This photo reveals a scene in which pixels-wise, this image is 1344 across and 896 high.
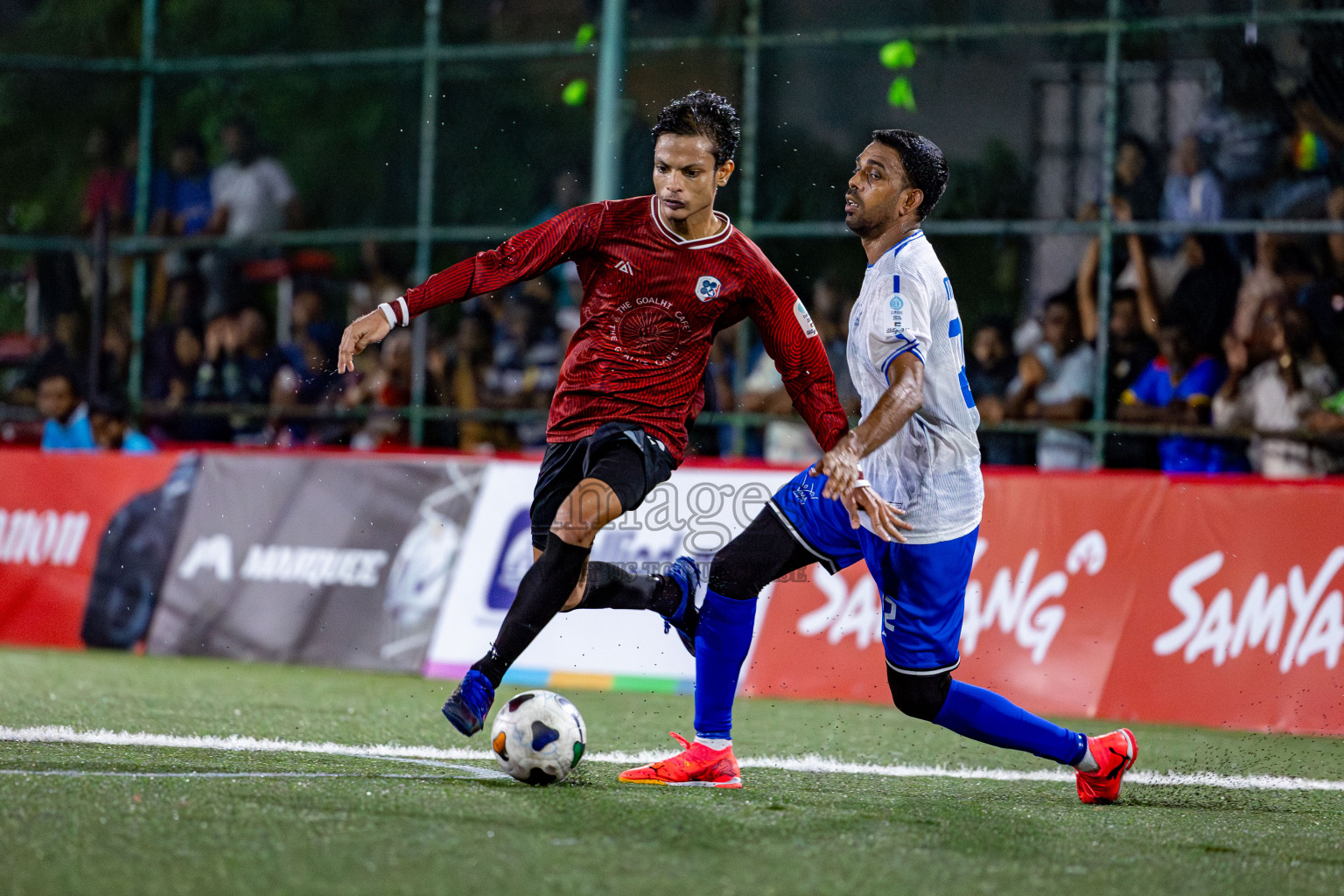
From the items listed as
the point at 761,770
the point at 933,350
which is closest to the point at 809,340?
the point at 933,350

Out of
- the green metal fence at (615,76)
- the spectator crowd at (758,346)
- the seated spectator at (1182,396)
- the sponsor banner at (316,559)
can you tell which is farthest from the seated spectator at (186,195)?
the seated spectator at (1182,396)

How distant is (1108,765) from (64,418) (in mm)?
8790

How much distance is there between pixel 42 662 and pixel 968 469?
6.26 m

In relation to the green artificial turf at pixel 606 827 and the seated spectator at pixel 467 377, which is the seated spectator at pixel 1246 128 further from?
the seated spectator at pixel 467 377

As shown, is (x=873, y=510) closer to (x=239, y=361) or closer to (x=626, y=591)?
(x=626, y=591)

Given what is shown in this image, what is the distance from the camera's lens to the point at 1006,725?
17.7 ft

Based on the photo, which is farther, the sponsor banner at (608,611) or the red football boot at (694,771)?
the sponsor banner at (608,611)

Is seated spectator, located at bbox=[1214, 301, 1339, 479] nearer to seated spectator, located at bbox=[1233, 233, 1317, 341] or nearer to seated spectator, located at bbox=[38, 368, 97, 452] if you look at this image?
seated spectator, located at bbox=[1233, 233, 1317, 341]

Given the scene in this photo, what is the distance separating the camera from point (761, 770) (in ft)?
19.9

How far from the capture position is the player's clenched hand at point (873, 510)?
16.7ft

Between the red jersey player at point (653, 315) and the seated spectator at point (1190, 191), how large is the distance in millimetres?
5528

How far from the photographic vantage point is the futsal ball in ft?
17.0

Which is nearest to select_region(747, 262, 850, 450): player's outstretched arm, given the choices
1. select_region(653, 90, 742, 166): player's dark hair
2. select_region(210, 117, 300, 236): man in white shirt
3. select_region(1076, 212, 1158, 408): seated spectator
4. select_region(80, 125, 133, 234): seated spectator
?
select_region(653, 90, 742, 166): player's dark hair

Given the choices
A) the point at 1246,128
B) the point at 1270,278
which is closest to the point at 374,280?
the point at 1246,128
